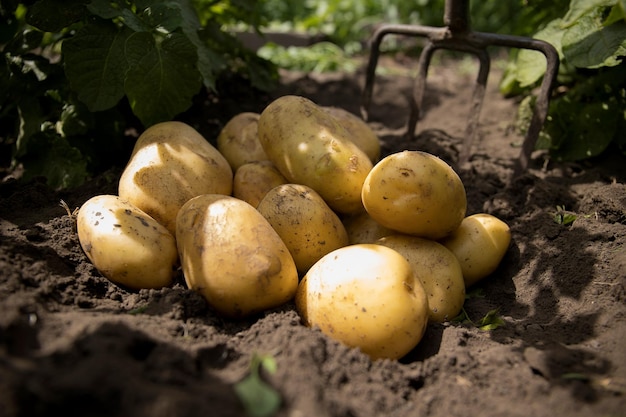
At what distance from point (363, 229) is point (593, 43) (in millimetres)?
1738

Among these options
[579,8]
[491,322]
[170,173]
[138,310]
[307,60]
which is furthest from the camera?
[307,60]

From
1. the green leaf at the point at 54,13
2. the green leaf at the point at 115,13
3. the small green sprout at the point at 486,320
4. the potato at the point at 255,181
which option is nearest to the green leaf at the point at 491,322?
the small green sprout at the point at 486,320

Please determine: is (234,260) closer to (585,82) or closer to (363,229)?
(363,229)

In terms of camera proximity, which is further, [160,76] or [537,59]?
[537,59]

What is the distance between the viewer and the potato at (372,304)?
6.10 feet

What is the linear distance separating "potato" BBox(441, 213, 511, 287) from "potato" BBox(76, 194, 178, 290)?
4.02 ft

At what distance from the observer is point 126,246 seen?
6.76ft

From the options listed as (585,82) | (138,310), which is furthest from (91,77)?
(585,82)

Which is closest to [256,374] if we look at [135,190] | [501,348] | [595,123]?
[501,348]

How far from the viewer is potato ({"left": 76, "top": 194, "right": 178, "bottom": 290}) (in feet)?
6.77

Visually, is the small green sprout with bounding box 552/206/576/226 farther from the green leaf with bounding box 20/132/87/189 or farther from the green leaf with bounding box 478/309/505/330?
the green leaf with bounding box 20/132/87/189

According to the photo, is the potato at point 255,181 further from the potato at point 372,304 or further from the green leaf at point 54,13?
the green leaf at point 54,13

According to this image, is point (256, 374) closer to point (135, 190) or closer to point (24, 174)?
point (135, 190)

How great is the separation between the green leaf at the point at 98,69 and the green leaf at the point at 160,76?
0.09 meters
